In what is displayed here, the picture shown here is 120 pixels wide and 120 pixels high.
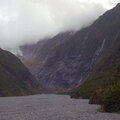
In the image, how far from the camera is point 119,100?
125000 mm

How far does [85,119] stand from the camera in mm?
102750

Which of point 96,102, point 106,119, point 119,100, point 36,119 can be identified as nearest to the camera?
point 106,119

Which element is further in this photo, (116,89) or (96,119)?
(116,89)

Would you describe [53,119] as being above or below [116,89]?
below

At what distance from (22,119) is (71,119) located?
52.8 feet

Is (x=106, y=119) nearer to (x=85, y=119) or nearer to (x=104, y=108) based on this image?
(x=85, y=119)

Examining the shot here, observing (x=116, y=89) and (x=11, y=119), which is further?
(x=116, y=89)

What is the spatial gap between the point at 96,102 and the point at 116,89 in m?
70.3

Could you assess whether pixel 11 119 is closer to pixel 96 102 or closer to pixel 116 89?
pixel 116 89

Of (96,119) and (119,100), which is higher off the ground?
(119,100)

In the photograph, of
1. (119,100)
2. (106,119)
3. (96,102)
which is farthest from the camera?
(96,102)

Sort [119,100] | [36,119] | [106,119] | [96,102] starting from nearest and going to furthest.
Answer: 1. [106,119]
2. [36,119]
3. [119,100]
4. [96,102]

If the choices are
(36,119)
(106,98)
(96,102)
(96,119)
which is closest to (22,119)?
(36,119)

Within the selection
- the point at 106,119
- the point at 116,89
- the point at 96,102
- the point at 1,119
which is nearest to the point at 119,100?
the point at 116,89
